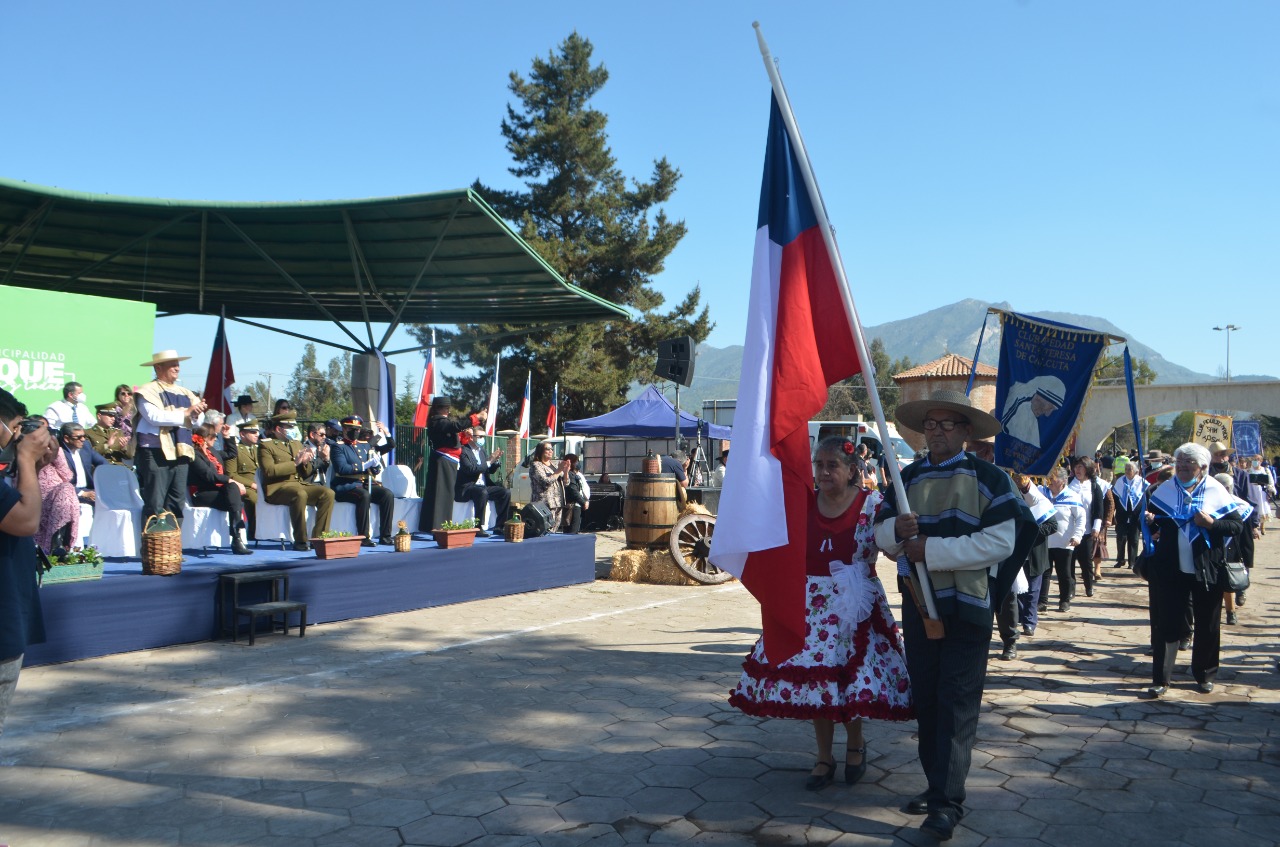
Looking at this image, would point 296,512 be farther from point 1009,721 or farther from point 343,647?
point 1009,721

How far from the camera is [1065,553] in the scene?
33.9 ft

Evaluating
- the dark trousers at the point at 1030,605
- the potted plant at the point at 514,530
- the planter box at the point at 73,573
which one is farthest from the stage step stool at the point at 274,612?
the dark trousers at the point at 1030,605

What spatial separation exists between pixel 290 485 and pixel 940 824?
25.4 ft

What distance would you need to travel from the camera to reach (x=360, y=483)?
10.7 metres

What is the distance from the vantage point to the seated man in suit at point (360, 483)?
10.6 meters

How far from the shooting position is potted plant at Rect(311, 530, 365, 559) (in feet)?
30.2

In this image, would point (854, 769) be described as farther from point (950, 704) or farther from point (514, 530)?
point (514, 530)

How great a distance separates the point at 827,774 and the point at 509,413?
108 ft

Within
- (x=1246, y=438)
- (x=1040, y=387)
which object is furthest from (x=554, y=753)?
(x=1246, y=438)

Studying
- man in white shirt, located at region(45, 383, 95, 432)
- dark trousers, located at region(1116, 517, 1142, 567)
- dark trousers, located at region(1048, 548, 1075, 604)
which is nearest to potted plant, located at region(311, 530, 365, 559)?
man in white shirt, located at region(45, 383, 95, 432)

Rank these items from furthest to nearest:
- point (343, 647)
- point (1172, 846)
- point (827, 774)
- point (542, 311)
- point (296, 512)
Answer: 1. point (542, 311)
2. point (296, 512)
3. point (343, 647)
4. point (827, 774)
5. point (1172, 846)

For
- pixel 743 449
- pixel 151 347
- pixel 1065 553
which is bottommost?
pixel 1065 553

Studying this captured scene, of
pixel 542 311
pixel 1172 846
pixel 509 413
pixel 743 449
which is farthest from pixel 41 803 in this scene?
pixel 509 413

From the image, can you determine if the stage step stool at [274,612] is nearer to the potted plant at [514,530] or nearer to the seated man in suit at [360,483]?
the seated man in suit at [360,483]
